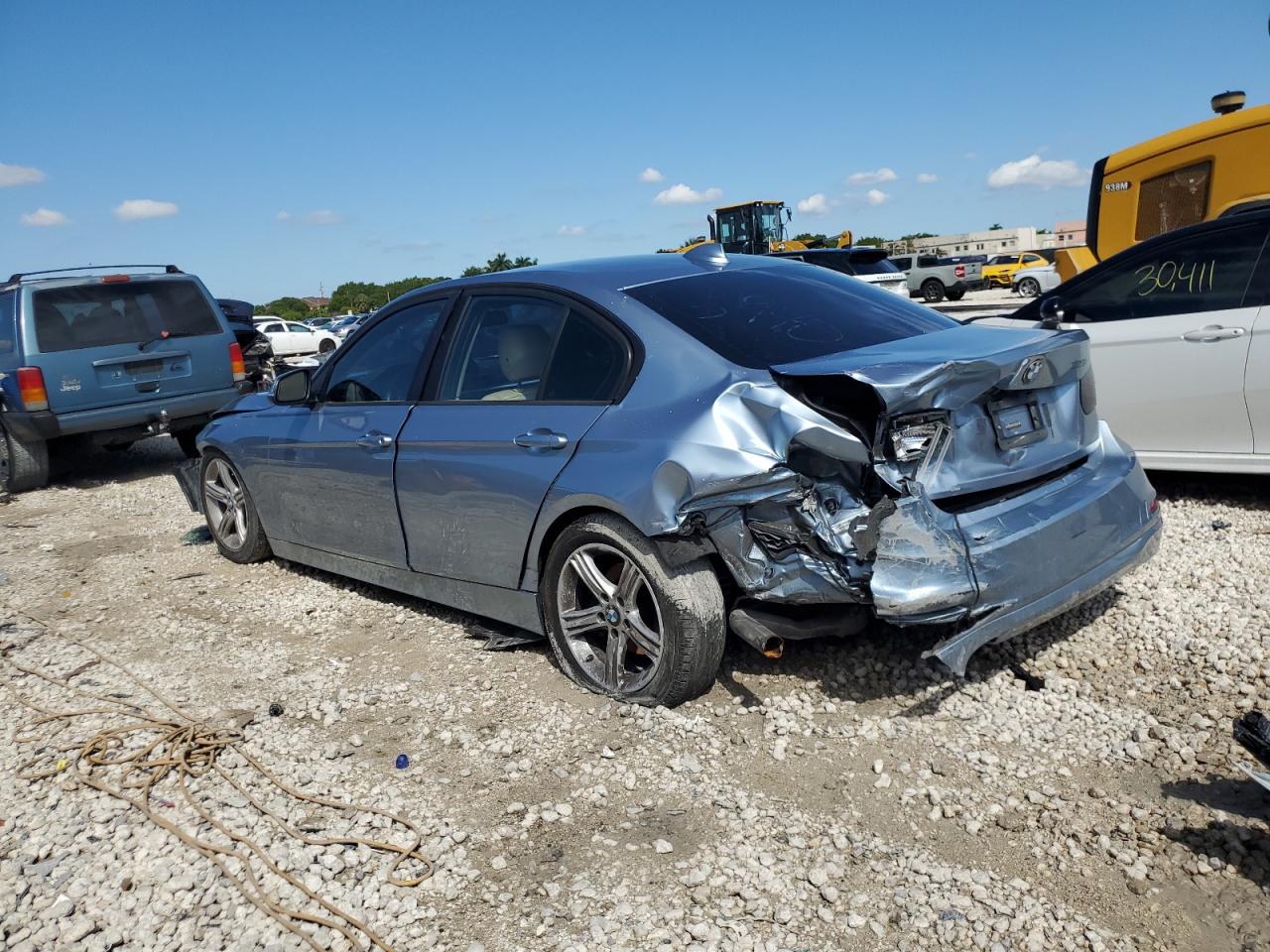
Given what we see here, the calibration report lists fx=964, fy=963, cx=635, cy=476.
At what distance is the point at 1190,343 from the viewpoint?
5.30m

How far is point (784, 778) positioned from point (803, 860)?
435mm

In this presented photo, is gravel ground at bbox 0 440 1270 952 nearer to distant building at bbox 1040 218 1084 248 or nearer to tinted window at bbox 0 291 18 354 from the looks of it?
tinted window at bbox 0 291 18 354

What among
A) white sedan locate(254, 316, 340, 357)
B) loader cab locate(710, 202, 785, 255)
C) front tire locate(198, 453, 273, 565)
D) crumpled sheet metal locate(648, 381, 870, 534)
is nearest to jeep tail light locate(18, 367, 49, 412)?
front tire locate(198, 453, 273, 565)

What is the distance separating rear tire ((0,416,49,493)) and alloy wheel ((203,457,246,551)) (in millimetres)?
4131

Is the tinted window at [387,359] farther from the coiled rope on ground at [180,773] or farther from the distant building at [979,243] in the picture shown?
the distant building at [979,243]

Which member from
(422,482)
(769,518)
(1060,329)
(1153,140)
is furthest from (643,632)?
(1153,140)

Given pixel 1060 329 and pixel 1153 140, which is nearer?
pixel 1060 329

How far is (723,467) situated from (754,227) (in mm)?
25687

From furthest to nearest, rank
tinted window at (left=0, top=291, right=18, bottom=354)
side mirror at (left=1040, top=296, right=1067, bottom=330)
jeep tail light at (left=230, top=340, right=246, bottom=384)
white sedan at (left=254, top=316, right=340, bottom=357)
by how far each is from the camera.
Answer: white sedan at (left=254, top=316, right=340, bottom=357) < jeep tail light at (left=230, top=340, right=246, bottom=384) < tinted window at (left=0, top=291, right=18, bottom=354) < side mirror at (left=1040, top=296, right=1067, bottom=330)

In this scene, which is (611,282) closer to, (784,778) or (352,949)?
(784,778)

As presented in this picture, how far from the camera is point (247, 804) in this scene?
3.13m

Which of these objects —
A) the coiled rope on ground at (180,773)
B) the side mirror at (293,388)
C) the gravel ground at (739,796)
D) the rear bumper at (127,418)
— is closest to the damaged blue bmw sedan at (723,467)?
the gravel ground at (739,796)

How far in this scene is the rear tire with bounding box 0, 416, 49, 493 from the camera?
9156mm

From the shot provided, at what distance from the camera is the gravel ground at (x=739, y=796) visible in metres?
2.46
